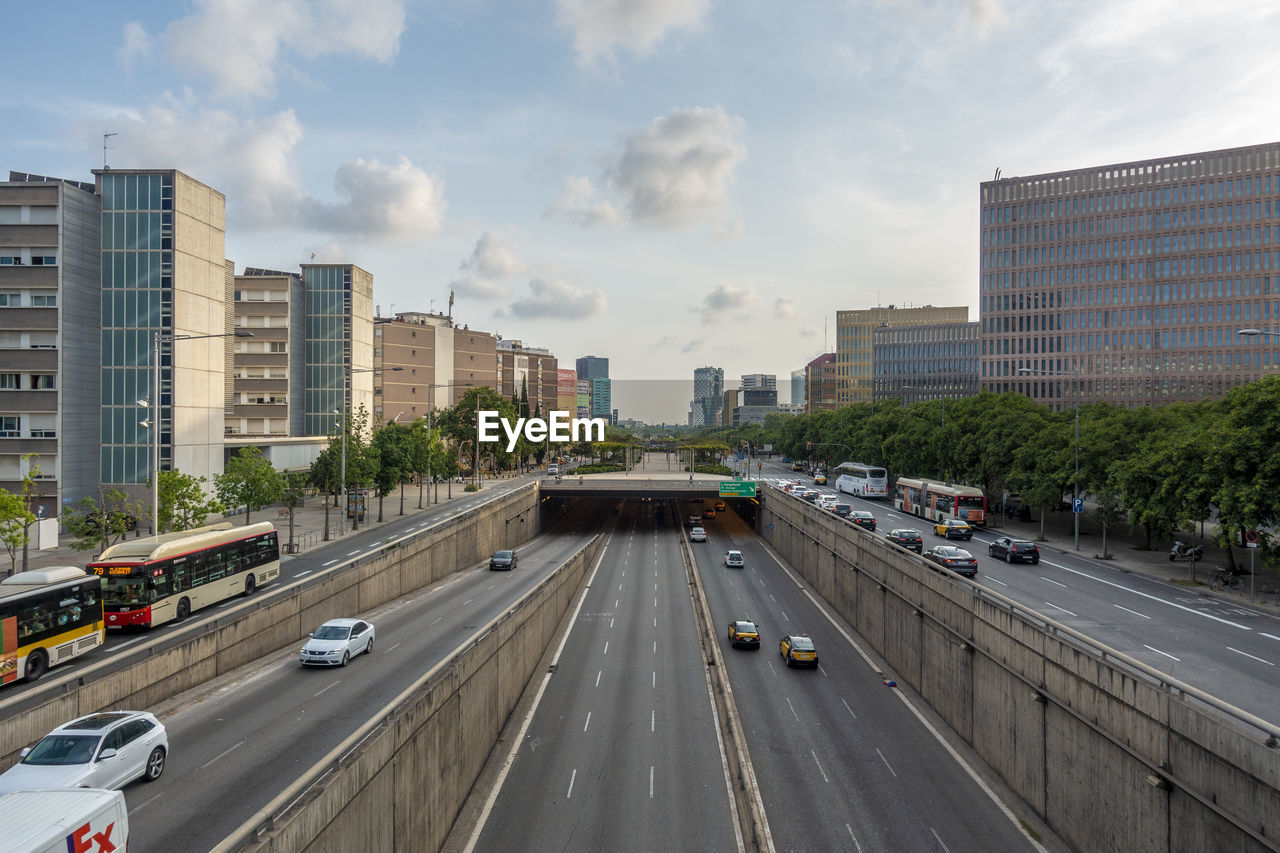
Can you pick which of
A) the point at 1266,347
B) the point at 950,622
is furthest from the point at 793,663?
the point at 1266,347

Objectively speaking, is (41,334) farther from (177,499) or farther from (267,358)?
(267,358)

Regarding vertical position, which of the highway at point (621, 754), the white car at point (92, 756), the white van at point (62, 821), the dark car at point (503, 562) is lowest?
the highway at point (621, 754)

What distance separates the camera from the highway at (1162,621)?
25.5 metres

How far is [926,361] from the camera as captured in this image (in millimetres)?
176875

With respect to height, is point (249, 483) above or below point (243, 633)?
above

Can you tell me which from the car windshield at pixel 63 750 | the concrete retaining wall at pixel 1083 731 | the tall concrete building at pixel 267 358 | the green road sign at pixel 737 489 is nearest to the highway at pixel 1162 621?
the concrete retaining wall at pixel 1083 731

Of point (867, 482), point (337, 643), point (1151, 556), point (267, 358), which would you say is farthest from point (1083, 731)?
point (267, 358)

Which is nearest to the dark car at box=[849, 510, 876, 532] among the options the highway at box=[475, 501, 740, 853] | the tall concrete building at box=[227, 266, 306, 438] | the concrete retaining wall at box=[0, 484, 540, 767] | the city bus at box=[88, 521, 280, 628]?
the highway at box=[475, 501, 740, 853]

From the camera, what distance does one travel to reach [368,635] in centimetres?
3100

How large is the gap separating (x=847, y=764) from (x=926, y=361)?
165m

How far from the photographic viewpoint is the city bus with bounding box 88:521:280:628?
102 feet

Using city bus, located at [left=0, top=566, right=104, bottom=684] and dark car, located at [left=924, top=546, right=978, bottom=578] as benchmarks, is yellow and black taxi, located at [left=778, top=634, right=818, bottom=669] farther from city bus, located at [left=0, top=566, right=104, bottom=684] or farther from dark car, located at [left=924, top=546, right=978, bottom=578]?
city bus, located at [left=0, top=566, right=104, bottom=684]

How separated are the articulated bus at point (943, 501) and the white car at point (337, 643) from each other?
53699 mm

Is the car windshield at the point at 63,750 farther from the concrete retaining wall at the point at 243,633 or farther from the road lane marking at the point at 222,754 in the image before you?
the road lane marking at the point at 222,754
